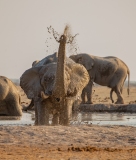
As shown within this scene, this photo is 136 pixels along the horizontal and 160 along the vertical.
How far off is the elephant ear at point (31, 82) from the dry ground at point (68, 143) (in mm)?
3548

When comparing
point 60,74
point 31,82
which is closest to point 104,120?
point 31,82

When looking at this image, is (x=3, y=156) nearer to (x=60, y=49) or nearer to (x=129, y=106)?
(x=60, y=49)

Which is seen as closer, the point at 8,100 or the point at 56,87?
the point at 56,87

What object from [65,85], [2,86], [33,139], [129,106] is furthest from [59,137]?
[129,106]

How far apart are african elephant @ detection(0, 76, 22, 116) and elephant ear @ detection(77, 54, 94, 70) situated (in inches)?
301

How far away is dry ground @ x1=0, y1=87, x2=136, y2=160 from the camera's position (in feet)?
23.8

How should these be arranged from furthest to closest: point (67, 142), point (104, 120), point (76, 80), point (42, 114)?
point (104, 120) → point (76, 80) → point (42, 114) → point (67, 142)

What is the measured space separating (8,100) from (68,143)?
383 inches

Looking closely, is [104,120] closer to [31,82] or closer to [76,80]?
[76,80]

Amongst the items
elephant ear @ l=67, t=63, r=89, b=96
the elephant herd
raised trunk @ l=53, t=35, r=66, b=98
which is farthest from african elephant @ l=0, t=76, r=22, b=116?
raised trunk @ l=53, t=35, r=66, b=98

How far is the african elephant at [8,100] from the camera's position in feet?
59.2

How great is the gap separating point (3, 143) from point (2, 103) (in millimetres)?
9702

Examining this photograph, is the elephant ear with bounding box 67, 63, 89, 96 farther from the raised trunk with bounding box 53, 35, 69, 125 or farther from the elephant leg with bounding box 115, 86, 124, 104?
the elephant leg with bounding box 115, 86, 124, 104

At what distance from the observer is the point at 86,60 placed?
2647 centimetres
